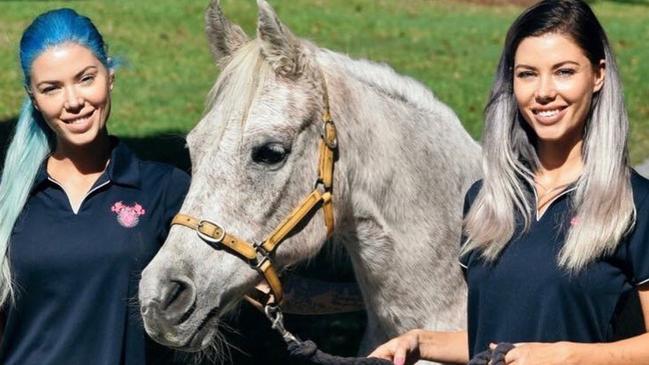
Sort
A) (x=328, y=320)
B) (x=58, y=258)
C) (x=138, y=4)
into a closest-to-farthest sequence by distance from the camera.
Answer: (x=58, y=258), (x=328, y=320), (x=138, y=4)

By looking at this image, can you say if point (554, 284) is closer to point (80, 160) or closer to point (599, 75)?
point (599, 75)

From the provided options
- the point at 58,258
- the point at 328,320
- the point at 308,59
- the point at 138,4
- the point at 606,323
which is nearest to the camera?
the point at 606,323

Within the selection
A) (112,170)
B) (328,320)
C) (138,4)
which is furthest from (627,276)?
(138,4)

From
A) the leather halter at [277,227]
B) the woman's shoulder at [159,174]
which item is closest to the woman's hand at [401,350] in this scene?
the leather halter at [277,227]

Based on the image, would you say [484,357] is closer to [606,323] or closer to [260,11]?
[606,323]

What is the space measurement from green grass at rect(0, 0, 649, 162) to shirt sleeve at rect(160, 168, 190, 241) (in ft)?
23.0

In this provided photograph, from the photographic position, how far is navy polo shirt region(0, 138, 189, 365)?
3.56 m

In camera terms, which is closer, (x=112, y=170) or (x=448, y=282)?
(x=112, y=170)

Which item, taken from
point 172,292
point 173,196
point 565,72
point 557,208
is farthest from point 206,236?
point 565,72

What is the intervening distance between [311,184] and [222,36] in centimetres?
54

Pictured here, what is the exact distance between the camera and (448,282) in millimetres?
4031

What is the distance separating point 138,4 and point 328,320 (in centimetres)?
931

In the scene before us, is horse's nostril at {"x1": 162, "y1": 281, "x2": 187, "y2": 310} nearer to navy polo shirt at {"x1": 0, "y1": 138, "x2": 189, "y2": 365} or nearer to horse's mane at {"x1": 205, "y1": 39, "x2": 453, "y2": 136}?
navy polo shirt at {"x1": 0, "y1": 138, "x2": 189, "y2": 365}

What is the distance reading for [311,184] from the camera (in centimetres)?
375
